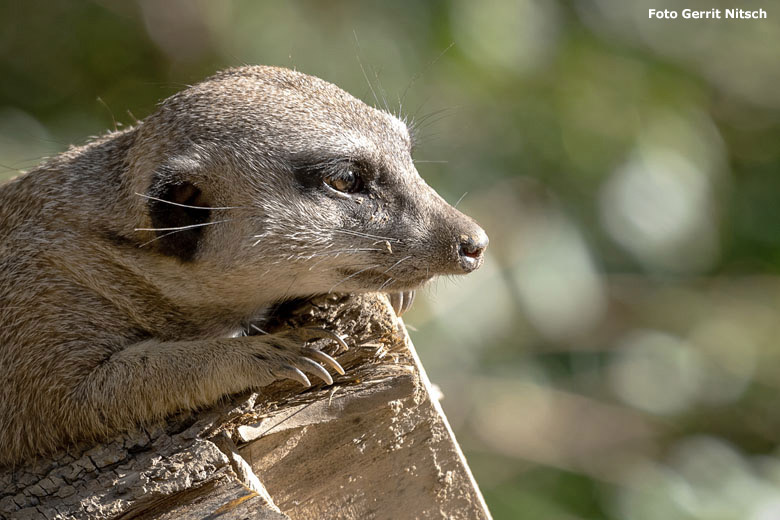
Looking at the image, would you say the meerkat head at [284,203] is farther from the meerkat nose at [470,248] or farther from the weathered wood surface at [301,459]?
the weathered wood surface at [301,459]

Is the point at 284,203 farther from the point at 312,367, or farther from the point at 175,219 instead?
the point at 312,367

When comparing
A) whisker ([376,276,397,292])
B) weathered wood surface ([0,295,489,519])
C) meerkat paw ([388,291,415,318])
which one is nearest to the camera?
weathered wood surface ([0,295,489,519])

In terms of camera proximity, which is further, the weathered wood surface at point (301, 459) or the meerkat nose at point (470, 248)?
the meerkat nose at point (470, 248)

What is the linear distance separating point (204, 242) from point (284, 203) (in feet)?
0.87

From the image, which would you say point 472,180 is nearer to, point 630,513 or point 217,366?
point 630,513

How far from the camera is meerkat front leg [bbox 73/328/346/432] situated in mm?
2240

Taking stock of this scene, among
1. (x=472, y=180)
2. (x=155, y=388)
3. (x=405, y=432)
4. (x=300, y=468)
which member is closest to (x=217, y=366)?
(x=155, y=388)

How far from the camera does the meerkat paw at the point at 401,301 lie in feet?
9.41

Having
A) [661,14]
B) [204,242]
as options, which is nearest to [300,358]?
[204,242]

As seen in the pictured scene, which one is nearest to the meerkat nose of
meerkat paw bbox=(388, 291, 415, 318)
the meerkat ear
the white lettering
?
meerkat paw bbox=(388, 291, 415, 318)

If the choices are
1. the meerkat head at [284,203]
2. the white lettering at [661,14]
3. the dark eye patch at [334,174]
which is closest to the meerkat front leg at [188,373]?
the meerkat head at [284,203]

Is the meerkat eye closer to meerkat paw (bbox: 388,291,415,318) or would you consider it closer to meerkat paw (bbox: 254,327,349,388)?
meerkat paw (bbox: 388,291,415,318)

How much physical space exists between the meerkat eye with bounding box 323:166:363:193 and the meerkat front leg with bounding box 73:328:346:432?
51 centimetres

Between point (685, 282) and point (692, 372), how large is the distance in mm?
565
